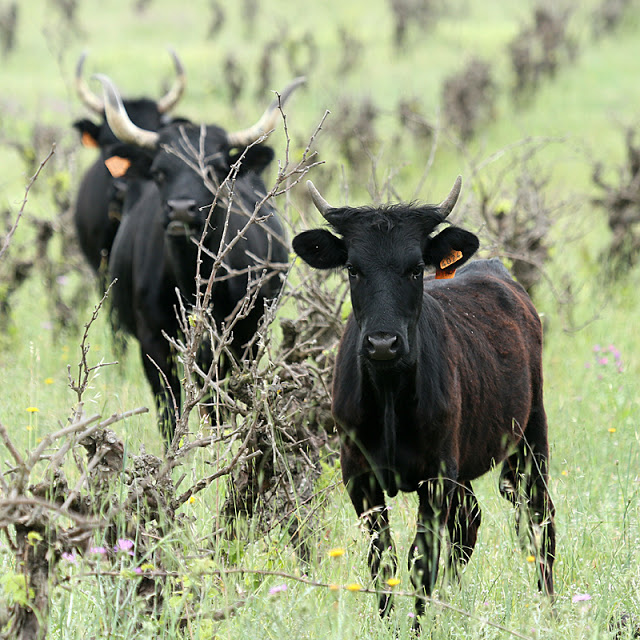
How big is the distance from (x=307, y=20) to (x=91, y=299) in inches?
977

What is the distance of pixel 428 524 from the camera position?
408 cm

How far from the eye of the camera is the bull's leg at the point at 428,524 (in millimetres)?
3908

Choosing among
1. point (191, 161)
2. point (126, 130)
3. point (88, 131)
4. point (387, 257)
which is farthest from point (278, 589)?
point (88, 131)

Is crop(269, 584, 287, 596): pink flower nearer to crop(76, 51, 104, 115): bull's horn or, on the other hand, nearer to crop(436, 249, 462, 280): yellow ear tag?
crop(436, 249, 462, 280): yellow ear tag

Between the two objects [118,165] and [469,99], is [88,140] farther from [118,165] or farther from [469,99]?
[469,99]

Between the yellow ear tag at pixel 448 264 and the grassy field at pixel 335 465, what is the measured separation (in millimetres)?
1088

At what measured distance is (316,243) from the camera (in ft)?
14.3

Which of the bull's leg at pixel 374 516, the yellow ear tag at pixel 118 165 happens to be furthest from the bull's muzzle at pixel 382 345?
the yellow ear tag at pixel 118 165

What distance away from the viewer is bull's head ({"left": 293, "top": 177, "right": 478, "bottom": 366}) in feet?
12.8

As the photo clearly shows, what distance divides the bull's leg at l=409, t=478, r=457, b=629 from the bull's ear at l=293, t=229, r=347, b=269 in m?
1.07

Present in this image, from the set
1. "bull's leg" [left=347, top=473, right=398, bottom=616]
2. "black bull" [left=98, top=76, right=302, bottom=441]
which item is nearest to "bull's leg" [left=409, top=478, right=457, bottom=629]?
"bull's leg" [left=347, top=473, right=398, bottom=616]

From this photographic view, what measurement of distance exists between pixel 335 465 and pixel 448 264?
4.49 ft

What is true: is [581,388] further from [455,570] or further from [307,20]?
[307,20]

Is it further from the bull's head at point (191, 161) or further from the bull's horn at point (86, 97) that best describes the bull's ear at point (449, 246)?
the bull's horn at point (86, 97)
